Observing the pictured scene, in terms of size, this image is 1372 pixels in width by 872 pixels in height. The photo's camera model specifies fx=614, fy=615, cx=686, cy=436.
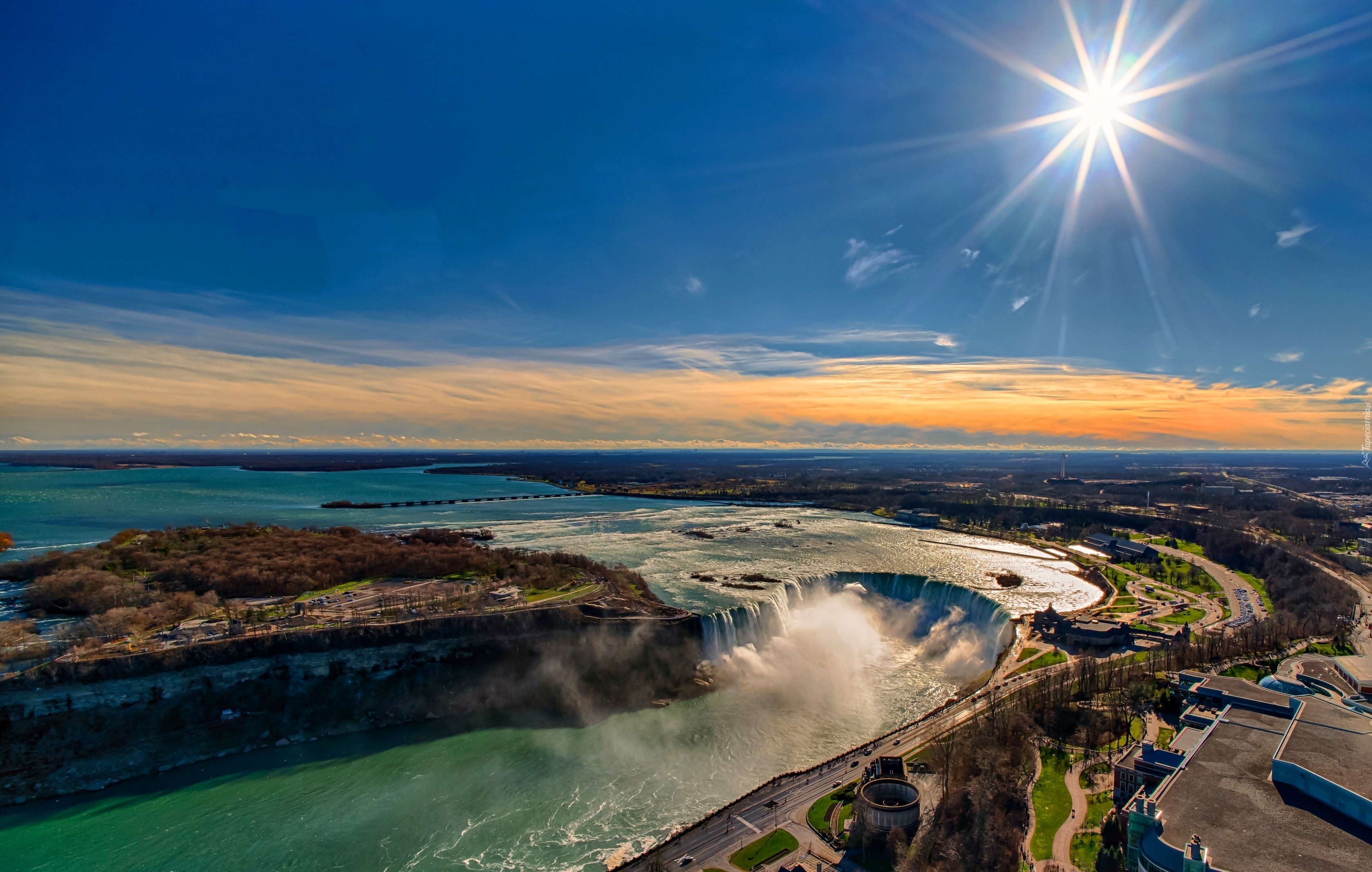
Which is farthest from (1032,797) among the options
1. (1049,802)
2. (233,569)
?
(233,569)

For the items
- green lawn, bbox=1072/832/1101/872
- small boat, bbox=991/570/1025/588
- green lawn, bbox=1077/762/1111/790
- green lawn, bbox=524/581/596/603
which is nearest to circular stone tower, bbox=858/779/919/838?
green lawn, bbox=1072/832/1101/872

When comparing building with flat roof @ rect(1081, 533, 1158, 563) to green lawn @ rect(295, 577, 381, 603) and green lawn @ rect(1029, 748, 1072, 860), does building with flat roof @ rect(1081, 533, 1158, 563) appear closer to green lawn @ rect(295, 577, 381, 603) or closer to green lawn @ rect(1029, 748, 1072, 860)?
green lawn @ rect(1029, 748, 1072, 860)

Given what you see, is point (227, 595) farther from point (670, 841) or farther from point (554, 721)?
point (670, 841)

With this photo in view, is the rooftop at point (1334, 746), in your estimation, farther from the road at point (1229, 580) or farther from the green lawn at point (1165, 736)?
the road at point (1229, 580)

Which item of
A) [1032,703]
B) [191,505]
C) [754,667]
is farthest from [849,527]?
[191,505]

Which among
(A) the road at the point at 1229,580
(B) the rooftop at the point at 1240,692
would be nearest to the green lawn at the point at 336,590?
(B) the rooftop at the point at 1240,692

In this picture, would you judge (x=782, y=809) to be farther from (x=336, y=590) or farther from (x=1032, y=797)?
(x=336, y=590)

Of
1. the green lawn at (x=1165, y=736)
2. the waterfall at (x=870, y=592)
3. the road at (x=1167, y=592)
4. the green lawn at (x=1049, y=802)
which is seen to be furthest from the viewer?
the road at (x=1167, y=592)
